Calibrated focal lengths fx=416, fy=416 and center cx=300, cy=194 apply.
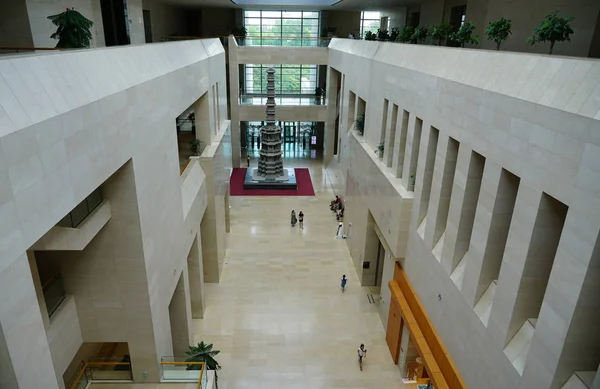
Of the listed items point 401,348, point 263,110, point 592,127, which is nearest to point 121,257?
point 592,127

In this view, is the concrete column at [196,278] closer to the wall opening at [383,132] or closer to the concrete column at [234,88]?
the wall opening at [383,132]

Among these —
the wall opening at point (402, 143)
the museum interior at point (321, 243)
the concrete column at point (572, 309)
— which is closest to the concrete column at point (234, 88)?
the museum interior at point (321, 243)

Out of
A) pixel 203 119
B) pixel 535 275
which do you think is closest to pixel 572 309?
pixel 535 275

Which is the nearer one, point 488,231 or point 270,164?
point 488,231

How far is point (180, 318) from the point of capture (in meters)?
14.5

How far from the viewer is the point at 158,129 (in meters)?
11.0

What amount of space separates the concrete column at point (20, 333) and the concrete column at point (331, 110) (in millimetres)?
31692

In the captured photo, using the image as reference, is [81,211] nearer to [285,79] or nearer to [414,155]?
[414,155]

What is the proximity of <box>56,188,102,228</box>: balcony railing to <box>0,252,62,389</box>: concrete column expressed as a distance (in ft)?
9.73

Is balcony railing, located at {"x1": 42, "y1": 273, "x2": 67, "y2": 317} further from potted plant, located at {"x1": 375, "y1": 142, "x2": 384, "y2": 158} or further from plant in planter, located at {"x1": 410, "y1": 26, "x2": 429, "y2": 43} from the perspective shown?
plant in planter, located at {"x1": 410, "y1": 26, "x2": 429, "y2": 43}

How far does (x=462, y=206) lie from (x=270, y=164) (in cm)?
2487

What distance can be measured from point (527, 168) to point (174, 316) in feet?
39.1

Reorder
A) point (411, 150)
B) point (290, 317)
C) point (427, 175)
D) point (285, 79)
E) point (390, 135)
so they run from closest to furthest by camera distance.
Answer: point (427, 175), point (411, 150), point (390, 135), point (290, 317), point (285, 79)

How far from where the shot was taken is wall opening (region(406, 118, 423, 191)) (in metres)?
14.0
